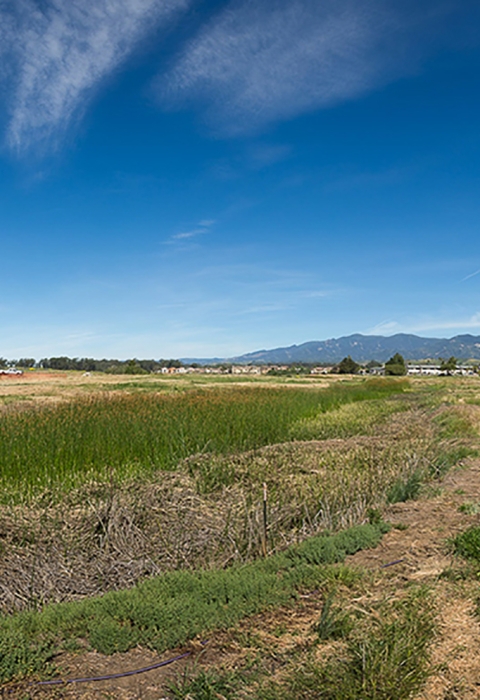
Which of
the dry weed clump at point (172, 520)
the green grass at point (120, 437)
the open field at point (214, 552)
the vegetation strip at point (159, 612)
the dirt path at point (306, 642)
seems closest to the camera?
the dirt path at point (306, 642)

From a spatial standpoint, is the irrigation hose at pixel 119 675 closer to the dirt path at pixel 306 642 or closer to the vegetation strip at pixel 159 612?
the dirt path at pixel 306 642

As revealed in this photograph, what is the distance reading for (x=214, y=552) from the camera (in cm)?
641

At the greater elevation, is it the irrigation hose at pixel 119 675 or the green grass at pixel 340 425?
the irrigation hose at pixel 119 675

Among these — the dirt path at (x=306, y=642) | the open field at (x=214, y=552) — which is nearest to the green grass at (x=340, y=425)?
Result: the open field at (x=214, y=552)

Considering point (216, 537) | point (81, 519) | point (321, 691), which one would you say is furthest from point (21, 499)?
point (321, 691)

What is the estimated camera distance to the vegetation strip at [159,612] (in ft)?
13.0

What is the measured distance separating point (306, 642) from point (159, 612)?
1202 mm

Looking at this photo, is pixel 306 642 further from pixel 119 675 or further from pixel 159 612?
pixel 119 675

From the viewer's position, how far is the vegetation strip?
3.96m

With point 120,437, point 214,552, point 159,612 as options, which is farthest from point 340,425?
point 159,612

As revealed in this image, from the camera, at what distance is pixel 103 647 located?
396 cm

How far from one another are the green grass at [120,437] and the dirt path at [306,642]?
4.78 meters

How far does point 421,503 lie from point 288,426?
415 inches

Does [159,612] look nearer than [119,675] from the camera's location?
No
